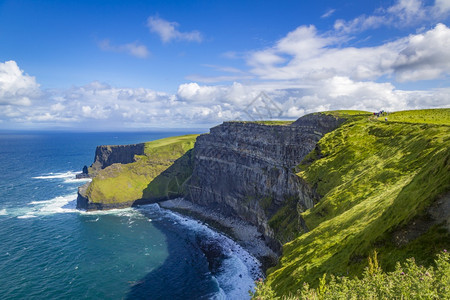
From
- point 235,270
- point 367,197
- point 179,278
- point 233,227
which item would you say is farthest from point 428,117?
point 179,278

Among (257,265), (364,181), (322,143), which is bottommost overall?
(257,265)

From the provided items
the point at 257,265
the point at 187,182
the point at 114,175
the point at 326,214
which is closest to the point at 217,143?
the point at 187,182

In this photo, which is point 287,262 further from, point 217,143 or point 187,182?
point 187,182

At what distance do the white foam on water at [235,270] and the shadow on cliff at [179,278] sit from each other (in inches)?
135

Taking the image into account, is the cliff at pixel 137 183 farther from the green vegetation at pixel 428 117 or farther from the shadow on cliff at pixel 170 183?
the green vegetation at pixel 428 117

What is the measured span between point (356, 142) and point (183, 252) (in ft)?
219

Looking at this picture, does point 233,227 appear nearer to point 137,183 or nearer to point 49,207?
point 137,183

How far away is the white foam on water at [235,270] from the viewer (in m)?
70.4

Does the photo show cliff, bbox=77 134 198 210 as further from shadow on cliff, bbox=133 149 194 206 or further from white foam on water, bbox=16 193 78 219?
white foam on water, bbox=16 193 78 219

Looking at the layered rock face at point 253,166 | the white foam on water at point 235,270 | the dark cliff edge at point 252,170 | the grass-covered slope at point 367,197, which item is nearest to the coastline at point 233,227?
the white foam on water at point 235,270

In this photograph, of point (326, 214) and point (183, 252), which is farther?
point (183, 252)

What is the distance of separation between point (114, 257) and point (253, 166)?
224 ft

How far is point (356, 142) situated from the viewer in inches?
2393

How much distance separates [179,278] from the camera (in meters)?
75.3
